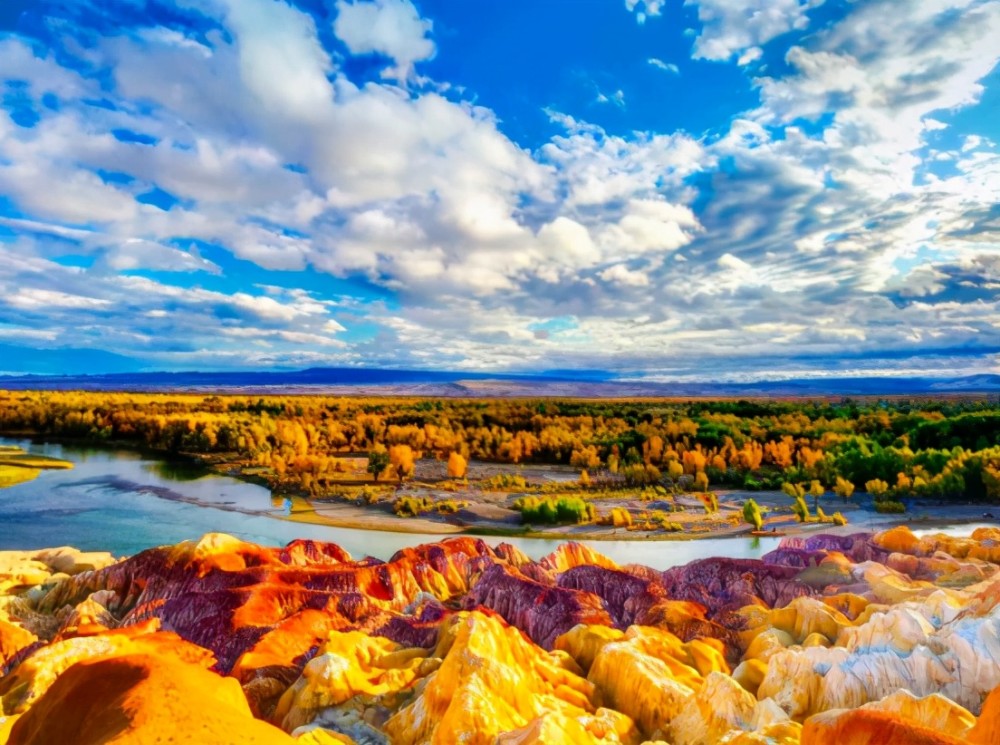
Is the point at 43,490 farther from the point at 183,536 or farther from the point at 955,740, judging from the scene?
the point at 955,740

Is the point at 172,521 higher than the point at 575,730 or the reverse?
the reverse

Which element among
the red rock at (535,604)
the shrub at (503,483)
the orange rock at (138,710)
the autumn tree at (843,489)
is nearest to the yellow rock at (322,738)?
the orange rock at (138,710)

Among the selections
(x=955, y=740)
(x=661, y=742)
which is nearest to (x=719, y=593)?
(x=661, y=742)

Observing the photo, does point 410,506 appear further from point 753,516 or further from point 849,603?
point 849,603

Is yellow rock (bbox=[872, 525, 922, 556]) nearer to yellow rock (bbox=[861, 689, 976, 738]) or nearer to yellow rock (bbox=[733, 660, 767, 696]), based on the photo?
yellow rock (bbox=[733, 660, 767, 696])

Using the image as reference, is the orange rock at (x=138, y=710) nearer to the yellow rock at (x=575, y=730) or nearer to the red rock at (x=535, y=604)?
the yellow rock at (x=575, y=730)

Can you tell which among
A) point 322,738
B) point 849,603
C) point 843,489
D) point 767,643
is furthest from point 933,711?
point 843,489

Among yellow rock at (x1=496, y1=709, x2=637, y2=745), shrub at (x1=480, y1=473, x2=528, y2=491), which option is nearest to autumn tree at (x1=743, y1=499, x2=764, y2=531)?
shrub at (x1=480, y1=473, x2=528, y2=491)
